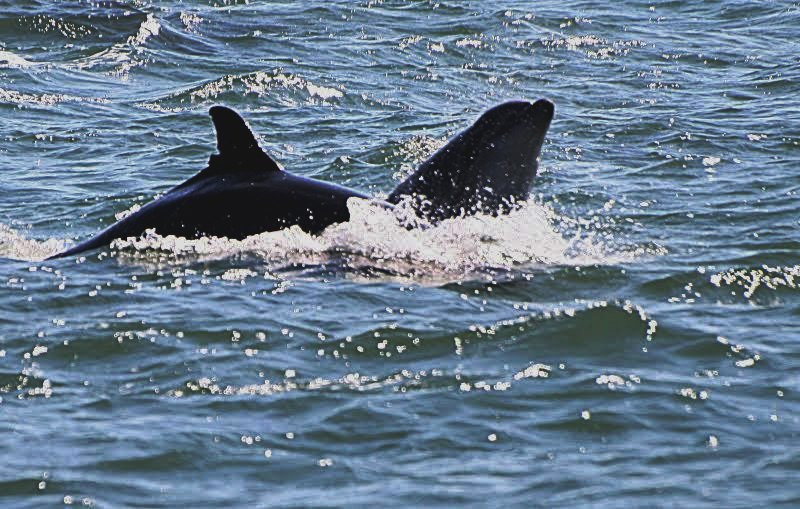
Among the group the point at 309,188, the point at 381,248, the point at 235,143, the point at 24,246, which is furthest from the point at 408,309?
the point at 24,246

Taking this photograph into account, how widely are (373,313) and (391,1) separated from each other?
60.9 feet

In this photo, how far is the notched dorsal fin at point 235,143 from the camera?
1274cm

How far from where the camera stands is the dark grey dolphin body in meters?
13.0

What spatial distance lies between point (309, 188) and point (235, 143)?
739mm

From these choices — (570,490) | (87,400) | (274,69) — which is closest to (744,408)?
(570,490)

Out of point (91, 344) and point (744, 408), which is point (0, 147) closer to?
point (91, 344)

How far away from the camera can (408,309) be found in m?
11.4

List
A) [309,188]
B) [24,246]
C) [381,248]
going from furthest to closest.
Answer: [24,246], [309,188], [381,248]

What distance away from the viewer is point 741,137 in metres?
18.6

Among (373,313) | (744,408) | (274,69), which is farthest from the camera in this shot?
(274,69)

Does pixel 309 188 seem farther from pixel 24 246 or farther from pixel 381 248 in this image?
pixel 24 246

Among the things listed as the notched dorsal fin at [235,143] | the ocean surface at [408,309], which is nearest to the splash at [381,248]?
the ocean surface at [408,309]

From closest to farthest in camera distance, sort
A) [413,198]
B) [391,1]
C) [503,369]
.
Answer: [503,369] < [413,198] < [391,1]

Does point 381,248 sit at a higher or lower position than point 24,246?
higher
